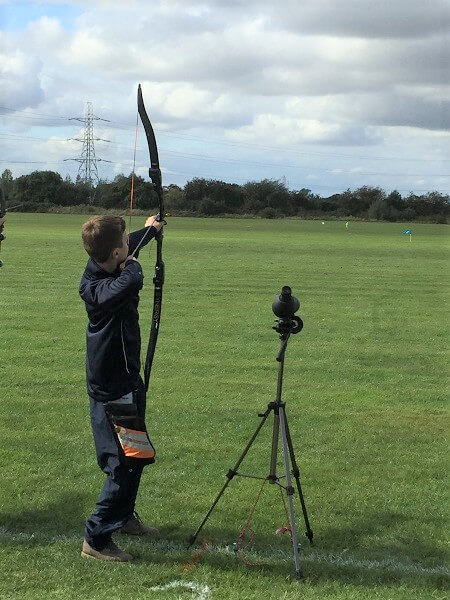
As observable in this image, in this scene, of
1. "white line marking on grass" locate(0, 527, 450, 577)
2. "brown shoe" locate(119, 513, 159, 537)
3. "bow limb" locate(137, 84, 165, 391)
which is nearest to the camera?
"white line marking on grass" locate(0, 527, 450, 577)

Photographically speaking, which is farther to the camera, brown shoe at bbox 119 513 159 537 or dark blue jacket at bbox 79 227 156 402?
brown shoe at bbox 119 513 159 537

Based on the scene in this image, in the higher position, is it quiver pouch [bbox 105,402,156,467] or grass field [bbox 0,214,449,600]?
quiver pouch [bbox 105,402,156,467]

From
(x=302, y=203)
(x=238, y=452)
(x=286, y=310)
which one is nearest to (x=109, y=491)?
(x=286, y=310)

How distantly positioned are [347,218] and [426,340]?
88976mm

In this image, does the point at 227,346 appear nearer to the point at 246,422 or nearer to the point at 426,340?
the point at 426,340

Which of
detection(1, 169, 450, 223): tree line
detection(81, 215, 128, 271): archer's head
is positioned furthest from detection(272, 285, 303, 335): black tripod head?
detection(1, 169, 450, 223): tree line

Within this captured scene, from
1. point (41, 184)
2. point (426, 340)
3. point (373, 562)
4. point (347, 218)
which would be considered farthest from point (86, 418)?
point (347, 218)

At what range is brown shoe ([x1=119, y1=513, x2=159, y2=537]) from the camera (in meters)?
5.95

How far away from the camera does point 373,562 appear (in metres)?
5.58

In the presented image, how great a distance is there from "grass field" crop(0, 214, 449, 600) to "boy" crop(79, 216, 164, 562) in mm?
258

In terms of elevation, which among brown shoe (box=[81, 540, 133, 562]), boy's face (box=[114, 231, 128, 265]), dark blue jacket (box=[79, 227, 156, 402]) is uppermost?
boy's face (box=[114, 231, 128, 265])

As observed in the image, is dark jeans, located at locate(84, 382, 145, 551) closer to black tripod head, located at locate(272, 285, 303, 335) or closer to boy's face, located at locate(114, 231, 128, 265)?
boy's face, located at locate(114, 231, 128, 265)

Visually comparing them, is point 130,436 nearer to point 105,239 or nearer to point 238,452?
point 105,239

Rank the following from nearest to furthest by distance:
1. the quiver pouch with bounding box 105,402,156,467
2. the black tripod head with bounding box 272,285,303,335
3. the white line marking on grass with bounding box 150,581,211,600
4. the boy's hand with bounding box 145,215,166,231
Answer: the white line marking on grass with bounding box 150,581,211,600 < the quiver pouch with bounding box 105,402,156,467 < the black tripod head with bounding box 272,285,303,335 < the boy's hand with bounding box 145,215,166,231
